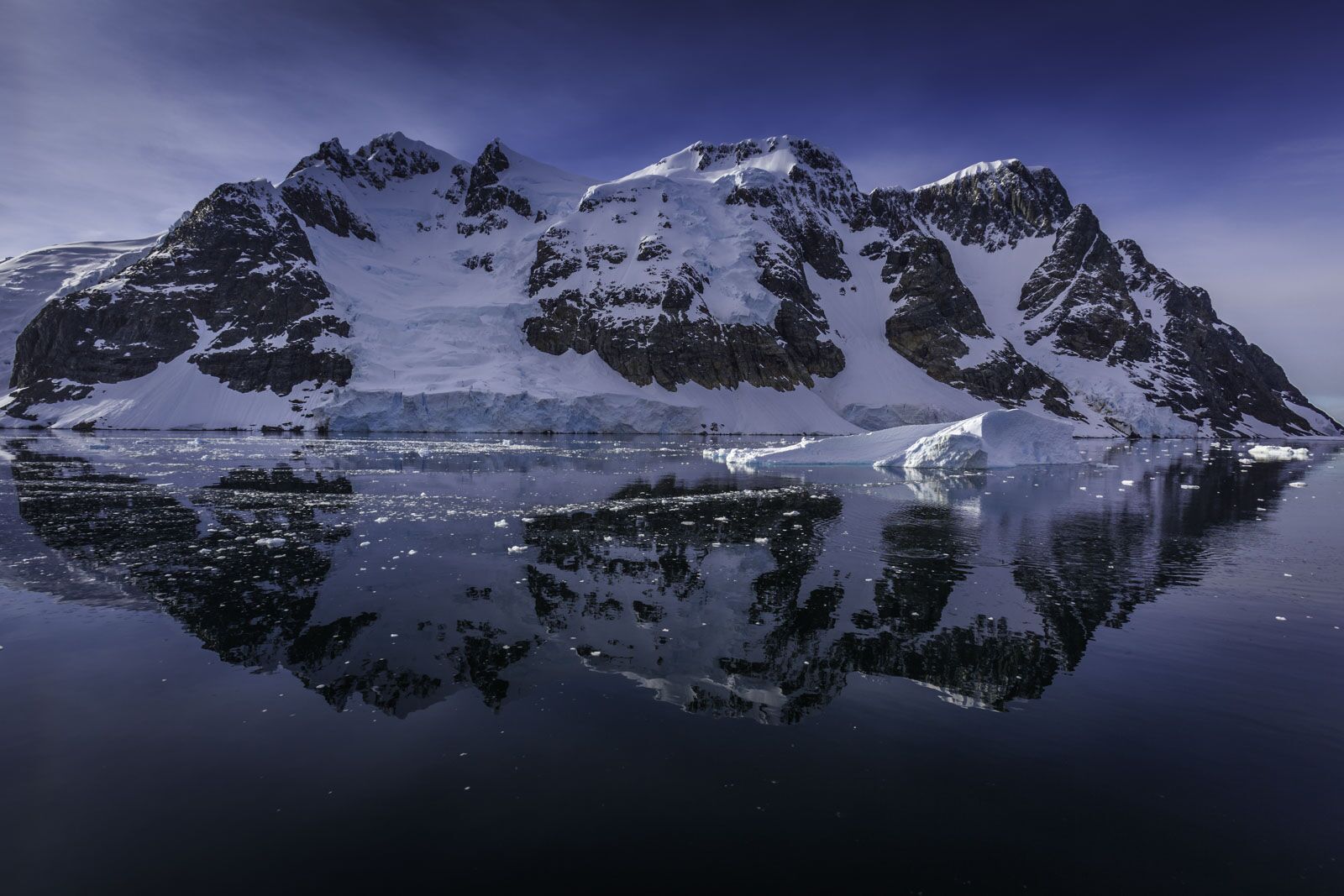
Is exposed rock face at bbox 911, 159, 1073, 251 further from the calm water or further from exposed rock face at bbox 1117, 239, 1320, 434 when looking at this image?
the calm water

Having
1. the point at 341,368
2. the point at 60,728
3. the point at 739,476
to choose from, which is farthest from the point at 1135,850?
the point at 341,368

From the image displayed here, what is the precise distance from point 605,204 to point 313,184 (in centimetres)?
6187

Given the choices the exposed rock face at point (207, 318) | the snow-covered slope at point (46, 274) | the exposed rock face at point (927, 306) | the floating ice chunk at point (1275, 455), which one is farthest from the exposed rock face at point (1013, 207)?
the snow-covered slope at point (46, 274)

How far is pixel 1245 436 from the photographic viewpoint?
156250 mm

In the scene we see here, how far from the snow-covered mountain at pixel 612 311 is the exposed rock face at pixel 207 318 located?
464mm

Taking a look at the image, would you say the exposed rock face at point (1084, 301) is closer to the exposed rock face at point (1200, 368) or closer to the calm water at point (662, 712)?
the exposed rock face at point (1200, 368)

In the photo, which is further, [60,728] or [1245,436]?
[1245,436]

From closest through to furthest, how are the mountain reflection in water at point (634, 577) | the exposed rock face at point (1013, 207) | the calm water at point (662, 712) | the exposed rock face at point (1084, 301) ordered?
the calm water at point (662, 712)
the mountain reflection in water at point (634, 577)
the exposed rock face at point (1084, 301)
the exposed rock face at point (1013, 207)

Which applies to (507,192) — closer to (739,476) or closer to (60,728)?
Result: (739,476)

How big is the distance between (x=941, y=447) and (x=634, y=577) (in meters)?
33.0

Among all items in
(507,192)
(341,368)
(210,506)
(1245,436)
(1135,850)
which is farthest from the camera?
(507,192)

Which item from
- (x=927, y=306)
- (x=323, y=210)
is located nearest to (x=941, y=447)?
(x=927, y=306)

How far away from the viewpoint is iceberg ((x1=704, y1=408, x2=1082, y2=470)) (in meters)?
42.5

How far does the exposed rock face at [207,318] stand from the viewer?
359ft
